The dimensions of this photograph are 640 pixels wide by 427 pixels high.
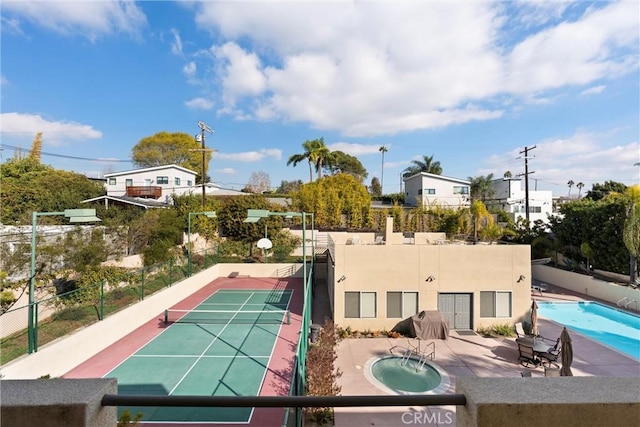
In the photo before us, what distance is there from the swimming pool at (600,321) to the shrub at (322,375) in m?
12.4

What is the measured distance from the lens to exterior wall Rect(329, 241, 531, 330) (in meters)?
15.2

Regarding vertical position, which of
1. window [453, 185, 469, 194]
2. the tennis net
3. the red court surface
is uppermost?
window [453, 185, 469, 194]

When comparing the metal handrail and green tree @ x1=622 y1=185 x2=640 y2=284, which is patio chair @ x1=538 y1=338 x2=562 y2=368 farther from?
the metal handrail

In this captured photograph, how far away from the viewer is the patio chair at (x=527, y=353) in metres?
11.8

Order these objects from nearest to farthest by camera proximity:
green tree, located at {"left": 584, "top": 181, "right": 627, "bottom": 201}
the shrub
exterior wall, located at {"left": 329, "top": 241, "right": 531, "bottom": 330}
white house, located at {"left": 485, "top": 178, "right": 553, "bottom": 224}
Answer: the shrub → exterior wall, located at {"left": 329, "top": 241, "right": 531, "bottom": 330} → white house, located at {"left": 485, "top": 178, "right": 553, "bottom": 224} → green tree, located at {"left": 584, "top": 181, "right": 627, "bottom": 201}

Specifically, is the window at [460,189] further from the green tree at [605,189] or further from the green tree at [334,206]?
the green tree at [605,189]

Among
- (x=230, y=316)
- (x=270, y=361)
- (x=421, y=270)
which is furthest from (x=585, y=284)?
(x=230, y=316)

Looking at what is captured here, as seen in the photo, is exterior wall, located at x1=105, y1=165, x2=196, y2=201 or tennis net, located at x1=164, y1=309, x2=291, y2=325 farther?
exterior wall, located at x1=105, y1=165, x2=196, y2=201

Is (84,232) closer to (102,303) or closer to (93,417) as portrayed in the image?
(102,303)

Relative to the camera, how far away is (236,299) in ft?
64.1

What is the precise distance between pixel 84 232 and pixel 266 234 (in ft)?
40.1

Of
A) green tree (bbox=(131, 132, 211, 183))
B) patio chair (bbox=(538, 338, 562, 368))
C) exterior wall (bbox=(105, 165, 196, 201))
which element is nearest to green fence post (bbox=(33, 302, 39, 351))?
patio chair (bbox=(538, 338, 562, 368))

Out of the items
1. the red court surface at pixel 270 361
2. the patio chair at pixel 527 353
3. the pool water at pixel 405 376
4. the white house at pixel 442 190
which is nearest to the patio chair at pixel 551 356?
the patio chair at pixel 527 353

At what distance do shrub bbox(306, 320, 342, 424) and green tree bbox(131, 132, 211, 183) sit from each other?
158ft
